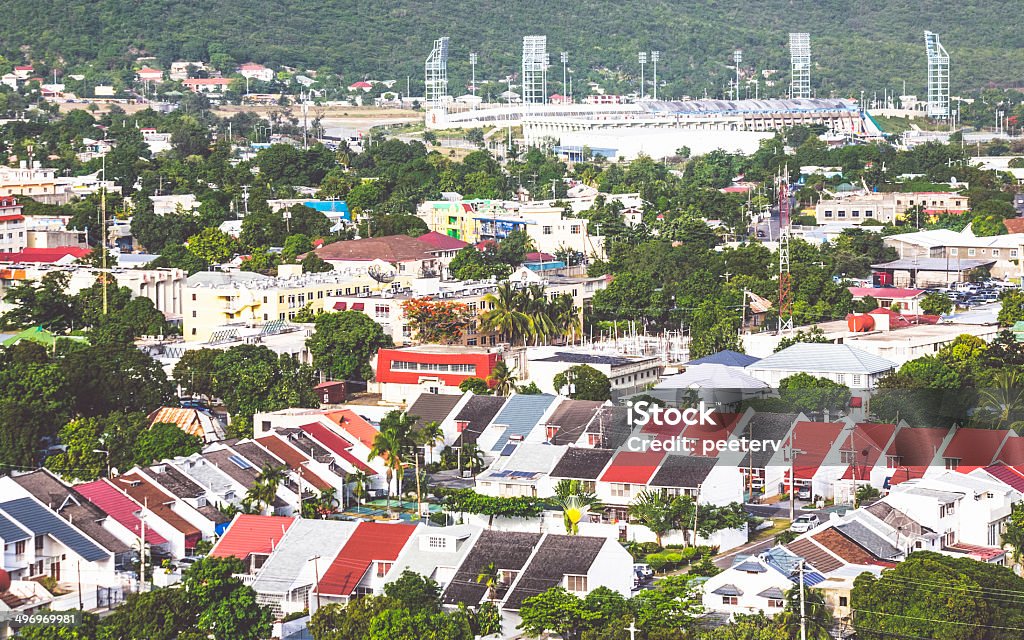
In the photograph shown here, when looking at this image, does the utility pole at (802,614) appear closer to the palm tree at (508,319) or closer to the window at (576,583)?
the window at (576,583)

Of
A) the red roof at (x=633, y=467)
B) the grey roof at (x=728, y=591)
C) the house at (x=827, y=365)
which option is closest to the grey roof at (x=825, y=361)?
the house at (x=827, y=365)

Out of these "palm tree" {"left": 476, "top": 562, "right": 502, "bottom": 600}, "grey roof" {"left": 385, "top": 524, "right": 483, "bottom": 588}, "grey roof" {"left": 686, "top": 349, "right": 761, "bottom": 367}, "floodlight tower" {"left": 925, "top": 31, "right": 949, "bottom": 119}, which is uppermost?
"floodlight tower" {"left": 925, "top": 31, "right": 949, "bottom": 119}

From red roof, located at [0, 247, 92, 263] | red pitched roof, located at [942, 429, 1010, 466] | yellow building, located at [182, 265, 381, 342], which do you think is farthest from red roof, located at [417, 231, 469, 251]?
red pitched roof, located at [942, 429, 1010, 466]

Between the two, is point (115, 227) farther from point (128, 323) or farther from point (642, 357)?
point (642, 357)

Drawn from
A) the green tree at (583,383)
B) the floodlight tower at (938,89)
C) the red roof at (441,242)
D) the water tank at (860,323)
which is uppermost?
the floodlight tower at (938,89)

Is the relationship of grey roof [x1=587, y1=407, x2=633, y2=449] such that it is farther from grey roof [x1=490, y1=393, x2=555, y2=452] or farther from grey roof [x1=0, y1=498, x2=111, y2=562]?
grey roof [x1=0, y1=498, x2=111, y2=562]

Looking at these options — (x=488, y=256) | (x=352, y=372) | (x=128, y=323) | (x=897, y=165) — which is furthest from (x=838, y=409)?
(x=897, y=165)
